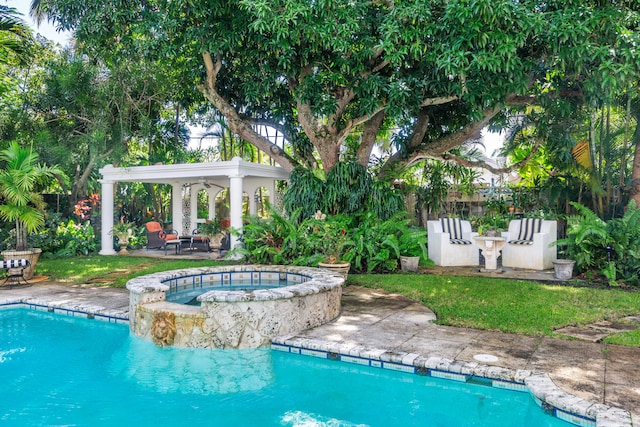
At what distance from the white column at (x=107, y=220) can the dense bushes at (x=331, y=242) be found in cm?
607

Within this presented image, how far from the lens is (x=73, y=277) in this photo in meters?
10.3

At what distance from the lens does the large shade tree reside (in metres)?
8.24

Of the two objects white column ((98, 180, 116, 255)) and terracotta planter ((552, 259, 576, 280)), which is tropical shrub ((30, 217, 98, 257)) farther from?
terracotta planter ((552, 259, 576, 280))

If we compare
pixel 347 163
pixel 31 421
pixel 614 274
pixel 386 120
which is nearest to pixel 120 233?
pixel 347 163

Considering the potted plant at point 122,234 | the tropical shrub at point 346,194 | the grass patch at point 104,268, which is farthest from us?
the potted plant at point 122,234

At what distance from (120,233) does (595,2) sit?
45.2 ft

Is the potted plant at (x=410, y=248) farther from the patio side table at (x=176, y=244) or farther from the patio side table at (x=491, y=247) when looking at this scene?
the patio side table at (x=176, y=244)

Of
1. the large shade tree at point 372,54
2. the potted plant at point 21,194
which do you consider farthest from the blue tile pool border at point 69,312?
the large shade tree at point 372,54

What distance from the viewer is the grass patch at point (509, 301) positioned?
19.7ft

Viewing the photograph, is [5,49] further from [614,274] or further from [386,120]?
[614,274]

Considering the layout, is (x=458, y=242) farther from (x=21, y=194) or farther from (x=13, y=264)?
(x=21, y=194)

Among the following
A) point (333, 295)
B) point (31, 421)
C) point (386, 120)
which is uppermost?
point (386, 120)

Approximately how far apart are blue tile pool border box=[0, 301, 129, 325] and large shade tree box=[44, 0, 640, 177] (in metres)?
5.50

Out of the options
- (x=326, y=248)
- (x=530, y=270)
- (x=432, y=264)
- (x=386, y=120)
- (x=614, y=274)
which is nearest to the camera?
(x=614, y=274)
